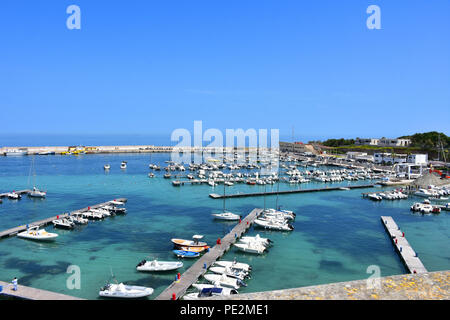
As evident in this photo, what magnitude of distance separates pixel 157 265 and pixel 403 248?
21600 mm

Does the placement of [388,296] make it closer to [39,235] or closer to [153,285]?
[153,285]

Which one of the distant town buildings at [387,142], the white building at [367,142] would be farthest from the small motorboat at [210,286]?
the white building at [367,142]

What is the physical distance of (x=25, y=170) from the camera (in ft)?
259

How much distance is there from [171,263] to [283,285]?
332 inches

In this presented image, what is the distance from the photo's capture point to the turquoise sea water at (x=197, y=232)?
2342 cm

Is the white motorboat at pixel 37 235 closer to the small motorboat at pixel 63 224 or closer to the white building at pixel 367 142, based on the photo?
the small motorboat at pixel 63 224

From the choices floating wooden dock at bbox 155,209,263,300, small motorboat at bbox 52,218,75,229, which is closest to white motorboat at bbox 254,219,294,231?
floating wooden dock at bbox 155,209,263,300

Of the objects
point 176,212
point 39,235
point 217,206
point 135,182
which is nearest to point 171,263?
point 39,235

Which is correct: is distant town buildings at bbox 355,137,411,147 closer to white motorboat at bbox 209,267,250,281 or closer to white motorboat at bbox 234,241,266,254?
white motorboat at bbox 234,241,266,254

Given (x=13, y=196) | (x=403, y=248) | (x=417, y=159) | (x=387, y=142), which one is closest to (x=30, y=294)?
(x=403, y=248)

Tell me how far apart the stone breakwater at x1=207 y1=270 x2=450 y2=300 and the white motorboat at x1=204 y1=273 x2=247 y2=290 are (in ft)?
18.2

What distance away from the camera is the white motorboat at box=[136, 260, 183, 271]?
2361 centimetres

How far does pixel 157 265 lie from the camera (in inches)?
937
